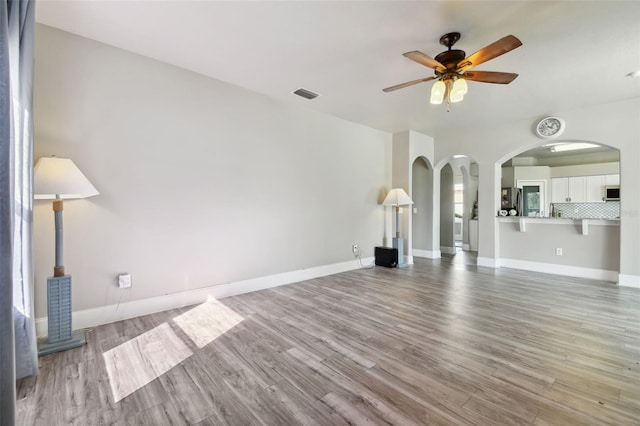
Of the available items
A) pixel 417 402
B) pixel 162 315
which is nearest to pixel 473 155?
pixel 417 402

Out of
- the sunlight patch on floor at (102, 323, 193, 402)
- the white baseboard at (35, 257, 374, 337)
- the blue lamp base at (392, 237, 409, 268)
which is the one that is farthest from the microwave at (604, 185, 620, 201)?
the sunlight patch on floor at (102, 323, 193, 402)

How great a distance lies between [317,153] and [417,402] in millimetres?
3795

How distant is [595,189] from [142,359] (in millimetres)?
10282

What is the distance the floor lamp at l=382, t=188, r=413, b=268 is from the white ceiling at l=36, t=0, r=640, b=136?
6.50 feet

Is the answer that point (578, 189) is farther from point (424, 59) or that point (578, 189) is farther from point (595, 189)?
point (424, 59)

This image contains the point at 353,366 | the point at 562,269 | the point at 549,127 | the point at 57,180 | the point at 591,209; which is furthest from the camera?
the point at 591,209

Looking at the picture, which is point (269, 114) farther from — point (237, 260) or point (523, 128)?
point (523, 128)

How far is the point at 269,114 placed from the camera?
163 inches

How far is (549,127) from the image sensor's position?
4941 millimetres

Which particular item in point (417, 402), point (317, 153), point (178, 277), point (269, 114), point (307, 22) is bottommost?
point (417, 402)

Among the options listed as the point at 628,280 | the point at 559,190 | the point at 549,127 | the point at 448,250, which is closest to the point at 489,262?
the point at 448,250

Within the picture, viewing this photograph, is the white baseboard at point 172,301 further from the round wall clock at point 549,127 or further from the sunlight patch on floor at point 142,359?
the round wall clock at point 549,127

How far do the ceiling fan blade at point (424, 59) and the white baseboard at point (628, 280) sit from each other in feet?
14.6

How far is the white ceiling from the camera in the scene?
7.64 ft
